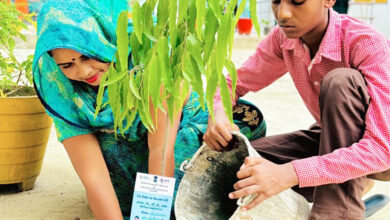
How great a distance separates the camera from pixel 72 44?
1611 mm

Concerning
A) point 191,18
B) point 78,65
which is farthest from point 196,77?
point 78,65

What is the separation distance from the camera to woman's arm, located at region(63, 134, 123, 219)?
1.77 m

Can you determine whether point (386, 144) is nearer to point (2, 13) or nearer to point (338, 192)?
point (338, 192)

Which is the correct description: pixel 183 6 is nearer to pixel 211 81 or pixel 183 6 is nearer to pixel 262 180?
pixel 211 81

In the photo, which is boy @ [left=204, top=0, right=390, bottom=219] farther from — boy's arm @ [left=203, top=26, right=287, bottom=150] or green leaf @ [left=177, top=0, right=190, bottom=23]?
green leaf @ [left=177, top=0, right=190, bottom=23]

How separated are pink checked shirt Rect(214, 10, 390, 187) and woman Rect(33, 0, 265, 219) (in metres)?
0.22

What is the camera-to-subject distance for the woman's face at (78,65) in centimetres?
167

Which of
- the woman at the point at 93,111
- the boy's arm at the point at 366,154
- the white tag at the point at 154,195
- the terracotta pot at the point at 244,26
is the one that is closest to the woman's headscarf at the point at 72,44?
the woman at the point at 93,111

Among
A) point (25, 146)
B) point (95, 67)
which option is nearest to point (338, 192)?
point (95, 67)

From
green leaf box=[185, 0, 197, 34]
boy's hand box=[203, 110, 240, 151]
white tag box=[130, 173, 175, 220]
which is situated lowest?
white tag box=[130, 173, 175, 220]

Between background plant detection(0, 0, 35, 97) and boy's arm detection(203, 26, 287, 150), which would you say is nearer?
boy's arm detection(203, 26, 287, 150)

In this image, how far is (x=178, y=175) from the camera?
206 cm

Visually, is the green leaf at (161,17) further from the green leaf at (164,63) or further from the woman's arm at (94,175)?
the woman's arm at (94,175)

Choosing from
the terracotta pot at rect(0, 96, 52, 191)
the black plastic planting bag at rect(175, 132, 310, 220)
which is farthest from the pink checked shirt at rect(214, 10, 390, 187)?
the terracotta pot at rect(0, 96, 52, 191)
